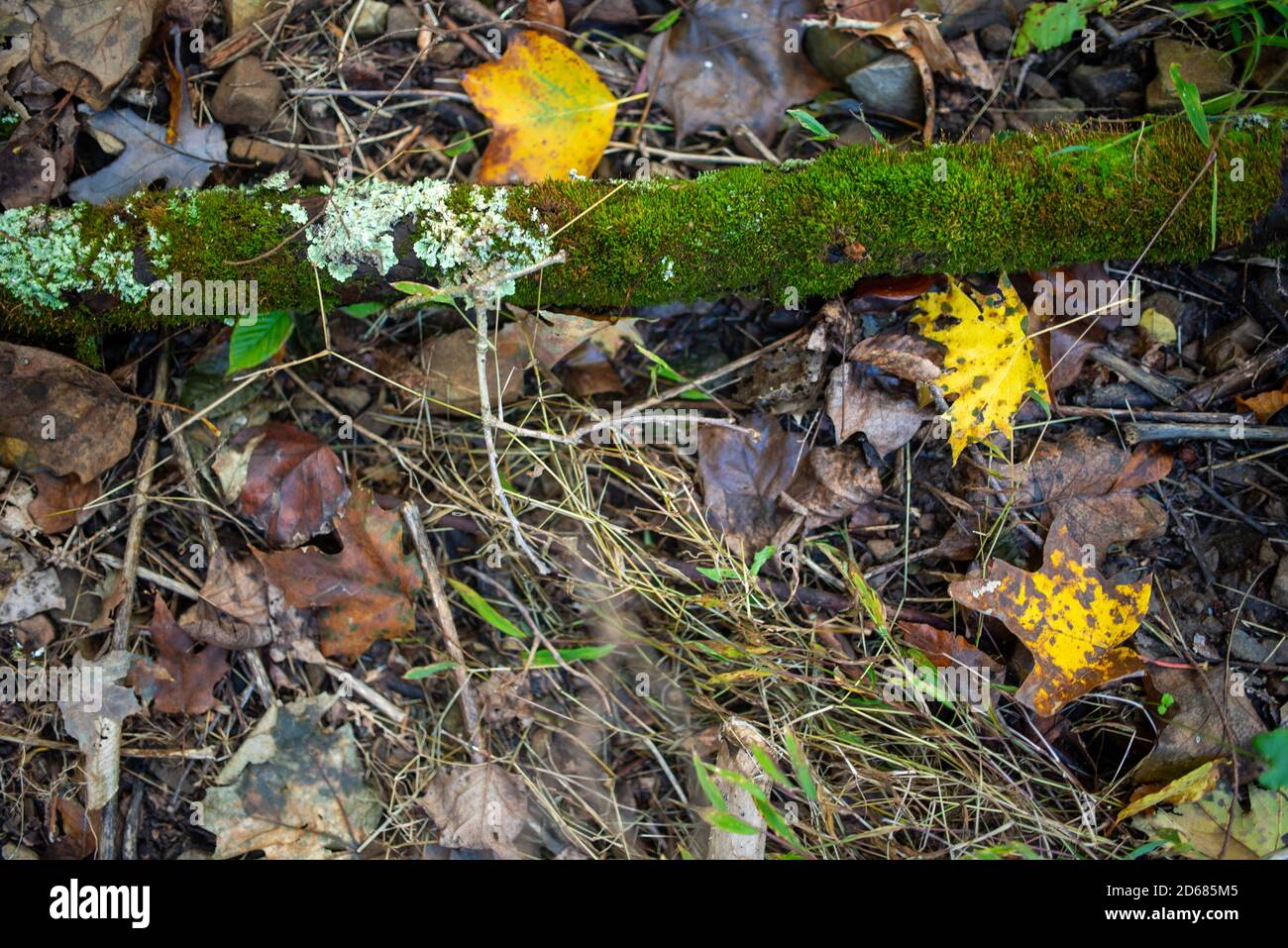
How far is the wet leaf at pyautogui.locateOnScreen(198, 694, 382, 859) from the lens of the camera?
2553 mm

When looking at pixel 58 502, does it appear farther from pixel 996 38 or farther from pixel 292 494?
pixel 996 38

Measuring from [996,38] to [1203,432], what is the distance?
4.65 ft

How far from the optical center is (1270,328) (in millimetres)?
2619

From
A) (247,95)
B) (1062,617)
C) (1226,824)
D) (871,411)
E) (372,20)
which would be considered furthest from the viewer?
(372,20)

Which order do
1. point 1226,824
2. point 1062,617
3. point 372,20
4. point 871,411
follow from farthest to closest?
point 372,20
point 871,411
point 1062,617
point 1226,824

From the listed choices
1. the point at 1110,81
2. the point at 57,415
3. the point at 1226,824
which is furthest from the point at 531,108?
the point at 1226,824

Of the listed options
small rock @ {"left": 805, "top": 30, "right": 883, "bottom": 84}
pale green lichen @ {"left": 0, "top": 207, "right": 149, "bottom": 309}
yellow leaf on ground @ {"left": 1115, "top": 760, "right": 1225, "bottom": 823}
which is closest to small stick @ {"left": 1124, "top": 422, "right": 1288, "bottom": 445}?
yellow leaf on ground @ {"left": 1115, "top": 760, "right": 1225, "bottom": 823}

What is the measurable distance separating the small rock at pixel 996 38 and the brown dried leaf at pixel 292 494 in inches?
98.9

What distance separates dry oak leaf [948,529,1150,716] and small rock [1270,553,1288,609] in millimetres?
439

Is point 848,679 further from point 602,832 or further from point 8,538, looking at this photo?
point 8,538

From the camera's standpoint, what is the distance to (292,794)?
258 cm

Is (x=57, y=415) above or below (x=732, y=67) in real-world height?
below

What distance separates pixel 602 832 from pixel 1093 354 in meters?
2.13

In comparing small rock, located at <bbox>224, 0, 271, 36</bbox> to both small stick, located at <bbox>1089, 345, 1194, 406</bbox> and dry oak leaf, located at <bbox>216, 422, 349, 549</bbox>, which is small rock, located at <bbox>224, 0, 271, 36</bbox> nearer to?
dry oak leaf, located at <bbox>216, 422, 349, 549</bbox>
